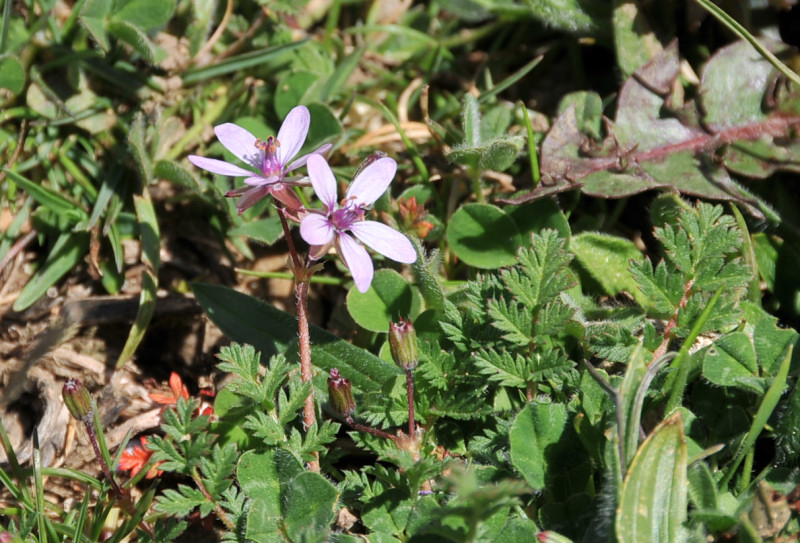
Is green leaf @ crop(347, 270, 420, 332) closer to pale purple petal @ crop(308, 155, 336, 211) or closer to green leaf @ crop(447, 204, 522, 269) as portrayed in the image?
green leaf @ crop(447, 204, 522, 269)

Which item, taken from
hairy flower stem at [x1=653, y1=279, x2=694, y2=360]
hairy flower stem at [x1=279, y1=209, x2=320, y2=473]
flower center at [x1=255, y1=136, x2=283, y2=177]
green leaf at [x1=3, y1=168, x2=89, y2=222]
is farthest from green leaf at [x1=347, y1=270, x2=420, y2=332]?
green leaf at [x1=3, y1=168, x2=89, y2=222]

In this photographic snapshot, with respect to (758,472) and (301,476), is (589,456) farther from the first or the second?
(301,476)

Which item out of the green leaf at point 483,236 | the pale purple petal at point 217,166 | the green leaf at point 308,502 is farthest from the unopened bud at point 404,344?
the green leaf at point 483,236

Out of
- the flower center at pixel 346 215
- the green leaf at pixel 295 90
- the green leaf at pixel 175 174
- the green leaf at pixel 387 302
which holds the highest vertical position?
the green leaf at pixel 295 90

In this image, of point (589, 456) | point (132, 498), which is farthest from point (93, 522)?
point (589, 456)

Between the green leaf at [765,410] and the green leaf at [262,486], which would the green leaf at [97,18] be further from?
the green leaf at [765,410]

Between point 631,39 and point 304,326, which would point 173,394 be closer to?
point 304,326
